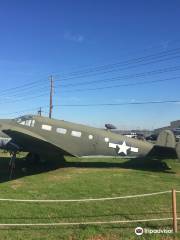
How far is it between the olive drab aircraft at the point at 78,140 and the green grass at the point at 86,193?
88 centimetres

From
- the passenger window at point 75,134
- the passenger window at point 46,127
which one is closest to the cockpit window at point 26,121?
the passenger window at point 46,127

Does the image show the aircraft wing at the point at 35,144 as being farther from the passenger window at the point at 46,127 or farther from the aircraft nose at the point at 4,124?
the aircraft nose at the point at 4,124

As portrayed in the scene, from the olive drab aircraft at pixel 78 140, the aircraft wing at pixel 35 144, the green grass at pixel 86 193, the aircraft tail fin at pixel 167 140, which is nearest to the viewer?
the green grass at pixel 86 193

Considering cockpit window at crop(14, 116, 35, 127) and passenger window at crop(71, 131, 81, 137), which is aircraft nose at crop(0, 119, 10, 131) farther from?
passenger window at crop(71, 131, 81, 137)

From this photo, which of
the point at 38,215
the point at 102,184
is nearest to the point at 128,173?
the point at 102,184

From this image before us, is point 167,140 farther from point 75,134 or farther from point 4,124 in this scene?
point 4,124

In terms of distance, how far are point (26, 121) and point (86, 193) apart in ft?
25.2

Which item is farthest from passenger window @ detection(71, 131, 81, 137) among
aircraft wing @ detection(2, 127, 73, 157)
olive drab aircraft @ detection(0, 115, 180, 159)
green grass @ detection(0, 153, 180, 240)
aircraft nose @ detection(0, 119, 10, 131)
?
aircraft nose @ detection(0, 119, 10, 131)

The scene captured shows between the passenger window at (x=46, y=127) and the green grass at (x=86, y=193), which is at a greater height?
the passenger window at (x=46, y=127)

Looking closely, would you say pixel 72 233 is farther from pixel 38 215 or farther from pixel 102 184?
pixel 102 184

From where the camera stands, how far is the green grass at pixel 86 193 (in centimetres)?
825

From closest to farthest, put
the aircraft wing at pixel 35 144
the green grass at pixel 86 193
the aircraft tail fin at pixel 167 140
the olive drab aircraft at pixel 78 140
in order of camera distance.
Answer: the green grass at pixel 86 193 → the aircraft wing at pixel 35 144 → the olive drab aircraft at pixel 78 140 → the aircraft tail fin at pixel 167 140

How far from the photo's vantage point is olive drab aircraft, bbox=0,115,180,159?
1841 cm

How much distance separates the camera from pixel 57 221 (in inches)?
355
